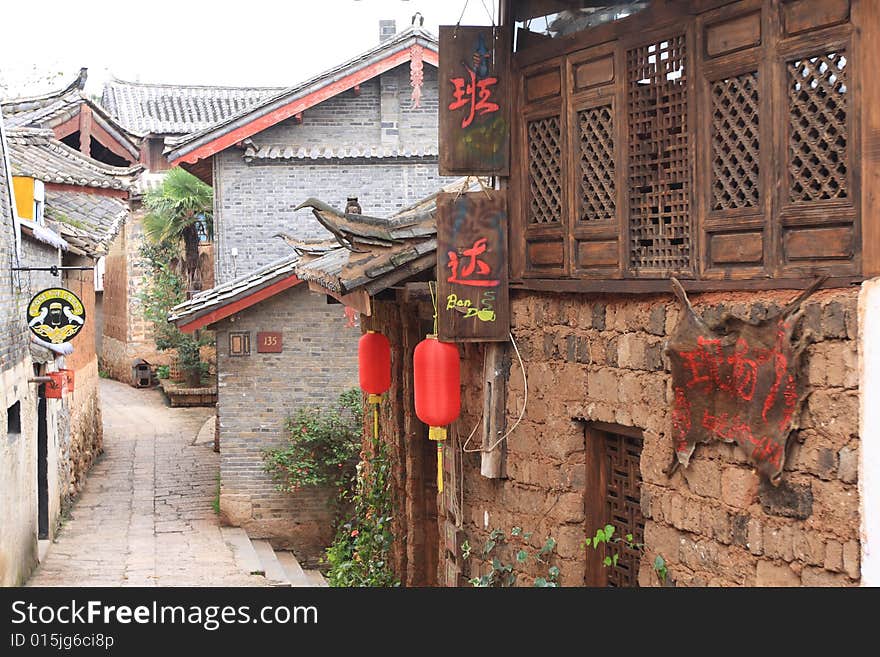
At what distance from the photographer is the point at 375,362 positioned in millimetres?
10875

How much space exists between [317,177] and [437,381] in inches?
530

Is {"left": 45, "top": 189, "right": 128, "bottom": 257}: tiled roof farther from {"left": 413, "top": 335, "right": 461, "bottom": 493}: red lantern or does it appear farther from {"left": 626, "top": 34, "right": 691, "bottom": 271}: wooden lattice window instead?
{"left": 626, "top": 34, "right": 691, "bottom": 271}: wooden lattice window

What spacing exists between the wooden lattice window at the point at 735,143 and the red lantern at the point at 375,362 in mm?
4903

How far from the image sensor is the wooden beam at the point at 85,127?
75.6ft

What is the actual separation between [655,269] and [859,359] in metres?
1.68

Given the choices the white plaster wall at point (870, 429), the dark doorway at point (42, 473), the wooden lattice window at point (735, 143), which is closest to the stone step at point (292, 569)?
the dark doorway at point (42, 473)

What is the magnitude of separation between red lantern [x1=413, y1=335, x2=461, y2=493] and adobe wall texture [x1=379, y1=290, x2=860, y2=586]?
0.37m

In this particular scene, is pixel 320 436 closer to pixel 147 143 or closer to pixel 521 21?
pixel 521 21

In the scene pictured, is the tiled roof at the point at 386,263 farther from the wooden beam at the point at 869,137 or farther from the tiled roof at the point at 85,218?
the tiled roof at the point at 85,218

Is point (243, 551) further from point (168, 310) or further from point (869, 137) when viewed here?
point (168, 310)

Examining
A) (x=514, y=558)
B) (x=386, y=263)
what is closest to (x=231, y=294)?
(x=386, y=263)

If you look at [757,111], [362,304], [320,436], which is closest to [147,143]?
[320,436]

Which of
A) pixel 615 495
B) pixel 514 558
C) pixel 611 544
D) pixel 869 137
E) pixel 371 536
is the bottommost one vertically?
pixel 371 536

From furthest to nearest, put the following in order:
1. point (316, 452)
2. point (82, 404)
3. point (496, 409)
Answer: point (82, 404) → point (316, 452) → point (496, 409)
